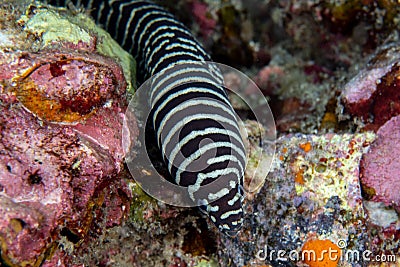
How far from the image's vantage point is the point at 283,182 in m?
4.34

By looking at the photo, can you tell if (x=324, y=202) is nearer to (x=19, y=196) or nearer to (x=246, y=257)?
(x=246, y=257)

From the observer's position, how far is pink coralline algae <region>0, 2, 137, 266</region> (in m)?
2.96

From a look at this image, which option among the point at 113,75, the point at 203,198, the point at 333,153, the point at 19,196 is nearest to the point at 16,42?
the point at 113,75

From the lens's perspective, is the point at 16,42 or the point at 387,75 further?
the point at 387,75

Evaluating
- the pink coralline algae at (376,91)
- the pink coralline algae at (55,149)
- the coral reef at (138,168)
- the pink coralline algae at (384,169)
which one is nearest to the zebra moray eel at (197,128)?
the coral reef at (138,168)

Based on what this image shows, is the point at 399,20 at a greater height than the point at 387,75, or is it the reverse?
Result: the point at 399,20

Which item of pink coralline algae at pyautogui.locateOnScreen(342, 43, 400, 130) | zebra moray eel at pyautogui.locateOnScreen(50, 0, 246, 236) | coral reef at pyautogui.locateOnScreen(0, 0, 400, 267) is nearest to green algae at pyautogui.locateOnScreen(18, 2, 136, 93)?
coral reef at pyautogui.locateOnScreen(0, 0, 400, 267)

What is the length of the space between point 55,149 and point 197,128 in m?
1.51

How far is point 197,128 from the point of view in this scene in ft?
13.1

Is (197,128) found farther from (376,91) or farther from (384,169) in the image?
(376,91)

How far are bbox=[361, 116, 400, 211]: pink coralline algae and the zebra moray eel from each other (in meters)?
1.54

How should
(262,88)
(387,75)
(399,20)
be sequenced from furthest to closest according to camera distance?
(262,88)
(399,20)
(387,75)

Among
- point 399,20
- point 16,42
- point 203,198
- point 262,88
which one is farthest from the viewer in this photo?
point 262,88

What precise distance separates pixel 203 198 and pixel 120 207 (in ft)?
3.17
